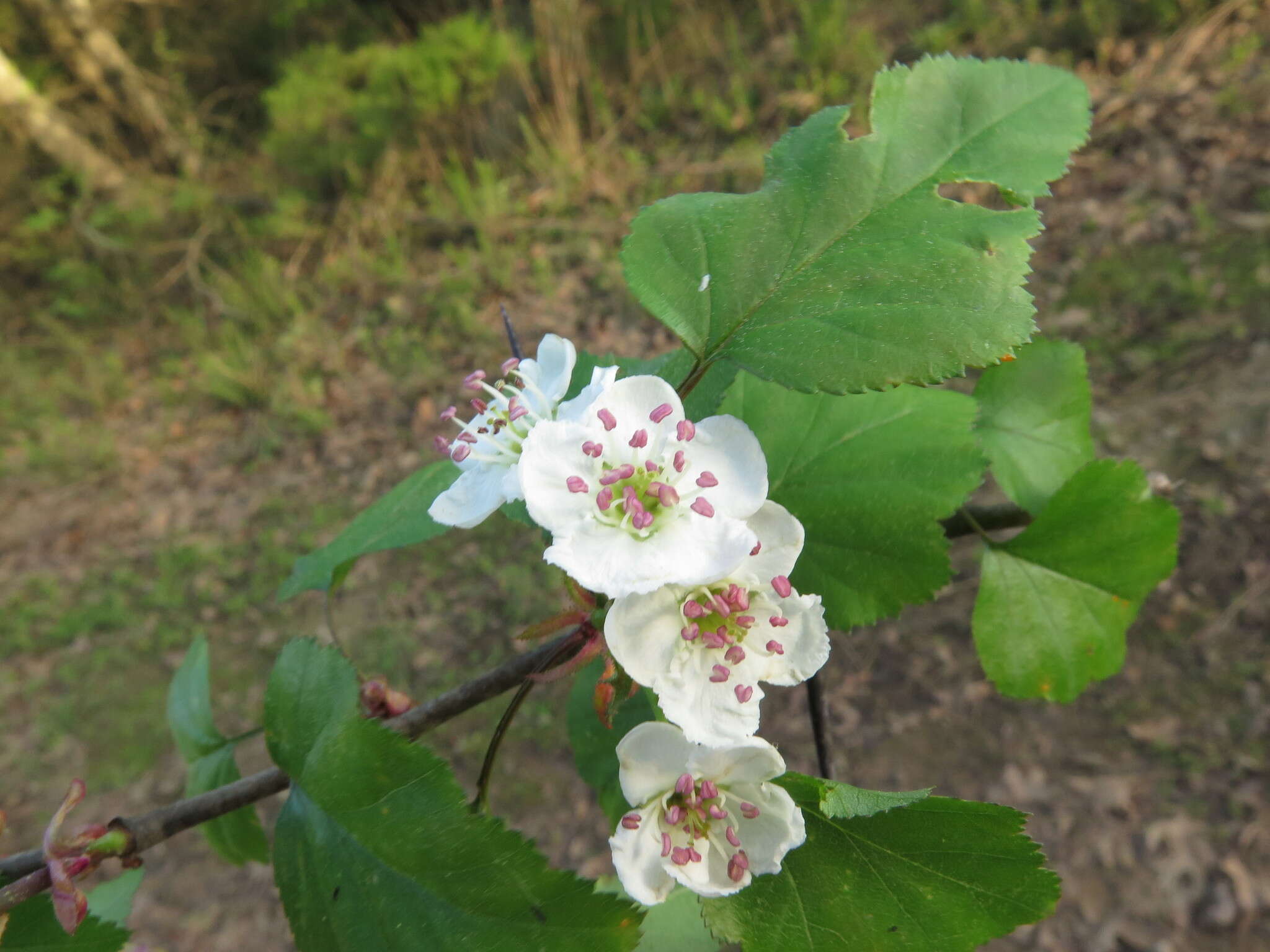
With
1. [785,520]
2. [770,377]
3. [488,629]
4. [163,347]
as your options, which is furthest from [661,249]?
[163,347]

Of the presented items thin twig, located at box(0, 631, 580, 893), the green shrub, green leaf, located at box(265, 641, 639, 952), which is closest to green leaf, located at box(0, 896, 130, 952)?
thin twig, located at box(0, 631, 580, 893)

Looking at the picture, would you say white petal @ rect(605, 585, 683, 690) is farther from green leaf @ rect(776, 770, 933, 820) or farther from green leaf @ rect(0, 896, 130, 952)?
green leaf @ rect(0, 896, 130, 952)

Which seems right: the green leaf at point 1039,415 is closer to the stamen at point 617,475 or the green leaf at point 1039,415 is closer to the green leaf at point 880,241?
the green leaf at point 880,241

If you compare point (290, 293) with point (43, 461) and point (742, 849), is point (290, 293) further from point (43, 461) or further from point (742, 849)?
point (742, 849)

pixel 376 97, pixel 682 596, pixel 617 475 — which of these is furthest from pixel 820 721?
pixel 376 97

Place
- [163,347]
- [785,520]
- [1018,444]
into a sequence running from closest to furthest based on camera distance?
[785,520] → [1018,444] → [163,347]

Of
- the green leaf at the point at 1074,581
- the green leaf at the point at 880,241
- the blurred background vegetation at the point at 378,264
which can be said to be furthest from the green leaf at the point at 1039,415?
the blurred background vegetation at the point at 378,264
